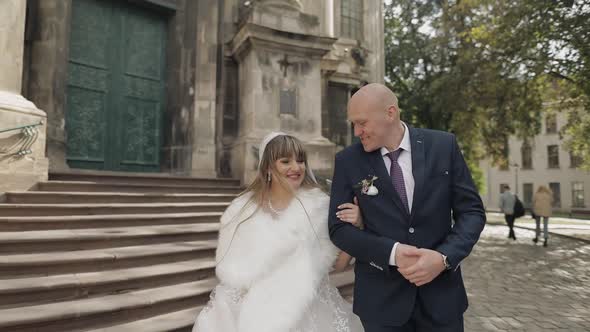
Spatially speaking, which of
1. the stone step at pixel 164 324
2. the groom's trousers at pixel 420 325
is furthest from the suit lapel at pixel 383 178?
the stone step at pixel 164 324

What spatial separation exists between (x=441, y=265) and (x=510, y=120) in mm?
16409

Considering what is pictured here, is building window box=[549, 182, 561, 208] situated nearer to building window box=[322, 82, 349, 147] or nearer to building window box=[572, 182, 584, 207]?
building window box=[572, 182, 584, 207]

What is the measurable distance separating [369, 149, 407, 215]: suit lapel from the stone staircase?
268cm

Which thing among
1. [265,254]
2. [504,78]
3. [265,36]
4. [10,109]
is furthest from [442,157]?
[504,78]

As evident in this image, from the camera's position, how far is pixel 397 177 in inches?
81.1

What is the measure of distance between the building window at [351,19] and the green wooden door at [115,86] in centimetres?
679

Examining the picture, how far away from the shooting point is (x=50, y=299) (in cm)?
377

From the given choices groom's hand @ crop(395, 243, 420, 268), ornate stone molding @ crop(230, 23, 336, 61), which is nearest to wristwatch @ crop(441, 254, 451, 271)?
groom's hand @ crop(395, 243, 420, 268)

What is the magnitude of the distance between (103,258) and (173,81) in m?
6.61

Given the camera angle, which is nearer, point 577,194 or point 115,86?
point 115,86

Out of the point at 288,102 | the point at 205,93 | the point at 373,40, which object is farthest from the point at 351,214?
the point at 373,40

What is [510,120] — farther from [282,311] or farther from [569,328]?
[282,311]

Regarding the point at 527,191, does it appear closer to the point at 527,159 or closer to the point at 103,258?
the point at 527,159

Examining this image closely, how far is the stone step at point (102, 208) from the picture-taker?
5.33 metres
